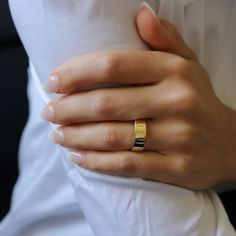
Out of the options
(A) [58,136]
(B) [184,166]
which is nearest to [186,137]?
(B) [184,166]

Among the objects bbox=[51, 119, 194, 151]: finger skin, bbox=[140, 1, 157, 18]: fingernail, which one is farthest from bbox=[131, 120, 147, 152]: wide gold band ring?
bbox=[140, 1, 157, 18]: fingernail

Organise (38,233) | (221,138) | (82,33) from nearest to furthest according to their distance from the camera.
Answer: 1. (82,33)
2. (221,138)
3. (38,233)

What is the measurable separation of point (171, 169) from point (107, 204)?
9 cm

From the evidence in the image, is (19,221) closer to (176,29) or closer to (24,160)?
(24,160)

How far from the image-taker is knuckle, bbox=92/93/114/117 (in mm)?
546

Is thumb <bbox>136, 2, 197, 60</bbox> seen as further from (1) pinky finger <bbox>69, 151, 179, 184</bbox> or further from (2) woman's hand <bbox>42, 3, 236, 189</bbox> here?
(1) pinky finger <bbox>69, 151, 179, 184</bbox>

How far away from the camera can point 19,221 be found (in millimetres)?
787

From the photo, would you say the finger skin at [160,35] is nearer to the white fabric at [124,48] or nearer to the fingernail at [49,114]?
the white fabric at [124,48]

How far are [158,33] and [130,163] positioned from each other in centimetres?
15

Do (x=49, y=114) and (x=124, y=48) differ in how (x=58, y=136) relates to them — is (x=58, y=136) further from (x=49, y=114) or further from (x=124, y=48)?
(x=124, y=48)

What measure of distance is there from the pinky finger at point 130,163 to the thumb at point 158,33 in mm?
129

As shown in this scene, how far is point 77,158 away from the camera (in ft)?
1.93

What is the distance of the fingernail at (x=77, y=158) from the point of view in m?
0.58

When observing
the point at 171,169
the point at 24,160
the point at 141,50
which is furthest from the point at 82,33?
the point at 24,160
